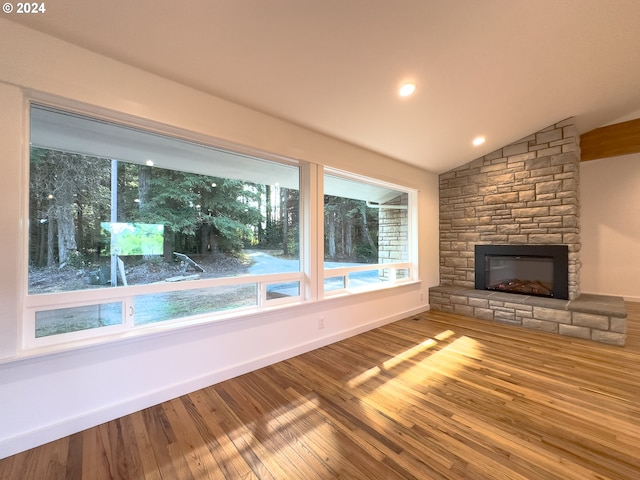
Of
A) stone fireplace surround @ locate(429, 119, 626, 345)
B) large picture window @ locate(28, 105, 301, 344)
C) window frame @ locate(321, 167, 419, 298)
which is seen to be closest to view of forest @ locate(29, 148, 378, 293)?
large picture window @ locate(28, 105, 301, 344)

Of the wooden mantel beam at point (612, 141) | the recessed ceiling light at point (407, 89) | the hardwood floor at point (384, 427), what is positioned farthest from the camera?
the wooden mantel beam at point (612, 141)

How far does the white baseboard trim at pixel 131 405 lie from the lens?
62.2 inches

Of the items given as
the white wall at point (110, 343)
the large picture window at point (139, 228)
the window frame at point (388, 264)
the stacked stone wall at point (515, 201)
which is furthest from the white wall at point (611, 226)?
the large picture window at point (139, 228)

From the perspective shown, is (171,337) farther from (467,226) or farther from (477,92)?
(467,226)

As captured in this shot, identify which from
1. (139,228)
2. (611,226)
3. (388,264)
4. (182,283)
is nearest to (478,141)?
(388,264)

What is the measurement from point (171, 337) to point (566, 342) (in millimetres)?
4421

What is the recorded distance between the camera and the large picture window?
5.90 feet

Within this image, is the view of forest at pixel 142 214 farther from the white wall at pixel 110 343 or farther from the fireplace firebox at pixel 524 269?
the fireplace firebox at pixel 524 269

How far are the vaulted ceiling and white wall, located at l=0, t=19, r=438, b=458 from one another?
14cm

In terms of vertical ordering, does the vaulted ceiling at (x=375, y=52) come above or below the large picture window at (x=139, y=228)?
above

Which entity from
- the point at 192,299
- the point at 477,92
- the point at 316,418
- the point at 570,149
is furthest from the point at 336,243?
the point at 570,149

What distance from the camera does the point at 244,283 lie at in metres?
2.64

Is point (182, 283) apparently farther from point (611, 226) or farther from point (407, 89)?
point (611, 226)

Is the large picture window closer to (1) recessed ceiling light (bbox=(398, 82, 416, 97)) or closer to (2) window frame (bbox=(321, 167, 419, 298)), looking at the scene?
(2) window frame (bbox=(321, 167, 419, 298))
